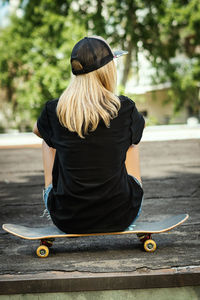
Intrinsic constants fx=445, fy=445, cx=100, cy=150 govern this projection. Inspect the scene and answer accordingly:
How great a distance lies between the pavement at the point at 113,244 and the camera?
279 centimetres

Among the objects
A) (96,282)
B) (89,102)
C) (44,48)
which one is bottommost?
(44,48)

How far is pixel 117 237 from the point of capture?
375 cm

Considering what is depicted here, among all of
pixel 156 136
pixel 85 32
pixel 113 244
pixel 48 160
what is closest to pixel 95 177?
pixel 48 160

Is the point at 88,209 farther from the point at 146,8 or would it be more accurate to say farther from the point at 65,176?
the point at 146,8

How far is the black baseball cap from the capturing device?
2.97 meters

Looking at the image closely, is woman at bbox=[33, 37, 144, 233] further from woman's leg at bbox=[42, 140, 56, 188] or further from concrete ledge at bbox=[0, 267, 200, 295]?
concrete ledge at bbox=[0, 267, 200, 295]

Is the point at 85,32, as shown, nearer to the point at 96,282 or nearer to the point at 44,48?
the point at 44,48

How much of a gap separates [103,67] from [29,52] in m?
23.8

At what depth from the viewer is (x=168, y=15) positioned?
985 inches

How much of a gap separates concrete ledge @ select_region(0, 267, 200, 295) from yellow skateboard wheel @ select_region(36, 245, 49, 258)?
493 mm

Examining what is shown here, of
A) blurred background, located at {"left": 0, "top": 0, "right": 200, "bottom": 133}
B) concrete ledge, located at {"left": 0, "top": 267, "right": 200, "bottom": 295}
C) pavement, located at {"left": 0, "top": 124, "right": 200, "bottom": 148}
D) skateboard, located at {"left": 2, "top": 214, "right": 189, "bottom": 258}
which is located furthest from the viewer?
blurred background, located at {"left": 0, "top": 0, "right": 200, "bottom": 133}

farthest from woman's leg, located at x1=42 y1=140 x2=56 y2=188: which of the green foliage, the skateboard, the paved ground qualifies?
the green foliage

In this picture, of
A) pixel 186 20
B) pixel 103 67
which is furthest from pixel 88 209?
pixel 186 20

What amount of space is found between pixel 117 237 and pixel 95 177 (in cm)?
95
